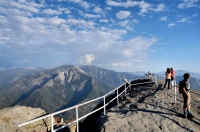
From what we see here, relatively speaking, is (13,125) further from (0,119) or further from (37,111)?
(37,111)

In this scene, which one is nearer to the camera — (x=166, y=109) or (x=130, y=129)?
(x=130, y=129)

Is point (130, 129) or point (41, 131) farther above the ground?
point (130, 129)

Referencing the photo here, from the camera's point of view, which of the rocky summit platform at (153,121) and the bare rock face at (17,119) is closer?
the rocky summit platform at (153,121)

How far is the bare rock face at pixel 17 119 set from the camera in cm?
907

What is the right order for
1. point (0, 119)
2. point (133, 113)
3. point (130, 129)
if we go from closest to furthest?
point (130, 129)
point (0, 119)
point (133, 113)

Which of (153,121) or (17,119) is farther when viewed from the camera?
(17,119)

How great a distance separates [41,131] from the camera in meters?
11.3

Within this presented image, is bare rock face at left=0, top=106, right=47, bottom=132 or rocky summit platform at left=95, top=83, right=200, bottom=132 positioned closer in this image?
rocky summit platform at left=95, top=83, right=200, bottom=132

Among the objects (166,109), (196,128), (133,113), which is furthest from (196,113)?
(133,113)

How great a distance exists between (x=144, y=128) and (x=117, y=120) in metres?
1.55

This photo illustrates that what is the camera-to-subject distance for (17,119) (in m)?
10.4

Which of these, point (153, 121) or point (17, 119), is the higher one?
point (153, 121)

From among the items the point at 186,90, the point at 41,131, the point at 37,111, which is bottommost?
the point at 41,131

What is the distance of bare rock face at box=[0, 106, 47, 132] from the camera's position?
9.07 meters
